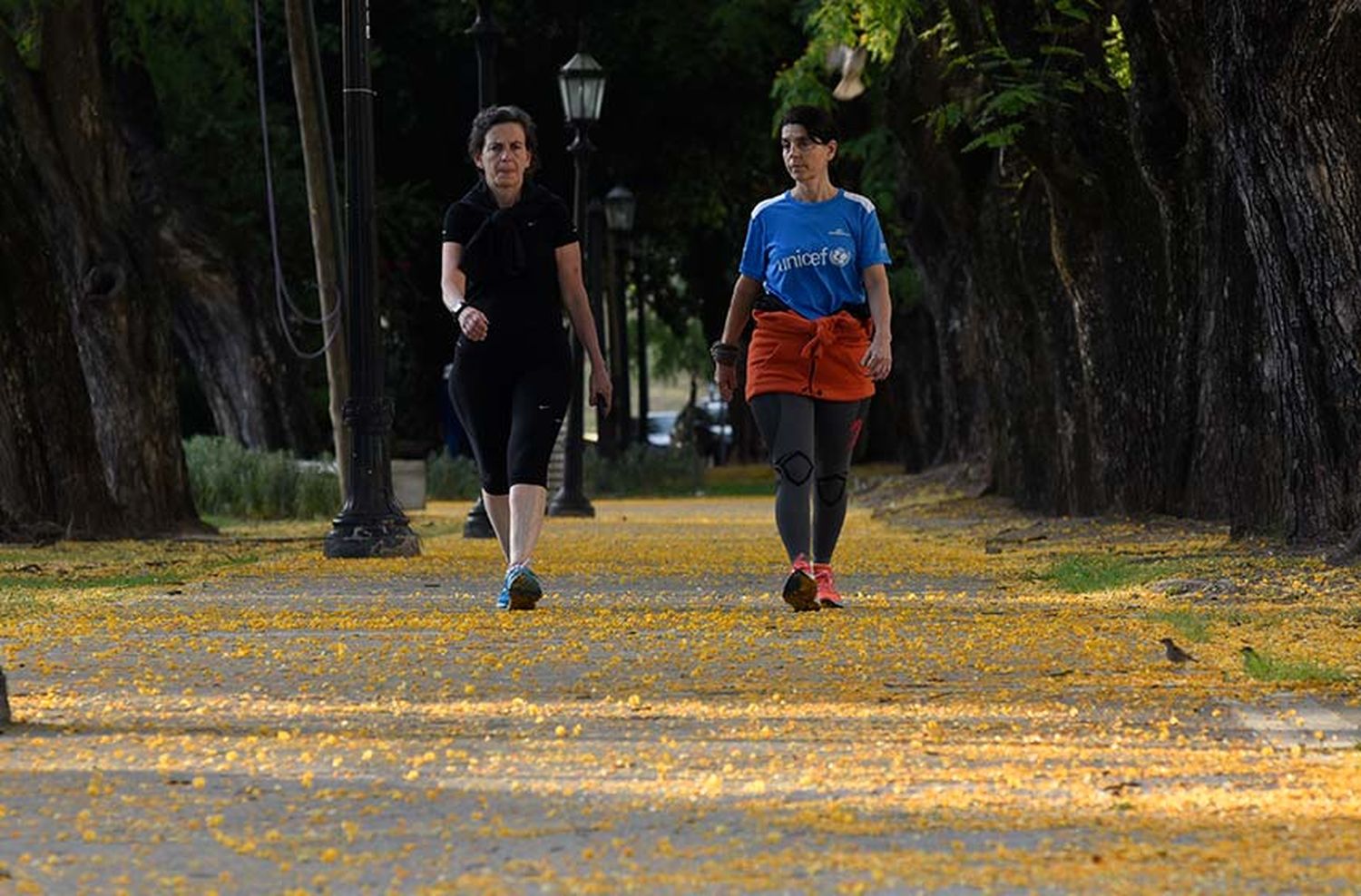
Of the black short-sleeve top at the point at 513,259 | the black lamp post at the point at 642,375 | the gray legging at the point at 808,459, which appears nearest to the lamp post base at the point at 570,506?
the black short-sleeve top at the point at 513,259

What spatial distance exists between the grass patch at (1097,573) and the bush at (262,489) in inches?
531

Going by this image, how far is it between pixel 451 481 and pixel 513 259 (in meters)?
28.8

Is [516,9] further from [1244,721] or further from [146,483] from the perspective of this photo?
[1244,721]

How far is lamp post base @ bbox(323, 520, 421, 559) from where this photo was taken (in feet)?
66.1

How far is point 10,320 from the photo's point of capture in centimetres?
2194

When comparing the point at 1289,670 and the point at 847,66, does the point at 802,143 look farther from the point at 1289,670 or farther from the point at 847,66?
the point at 847,66

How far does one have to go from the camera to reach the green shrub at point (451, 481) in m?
42.5

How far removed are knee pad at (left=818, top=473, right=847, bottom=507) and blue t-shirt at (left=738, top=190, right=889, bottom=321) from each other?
A: 0.73 m

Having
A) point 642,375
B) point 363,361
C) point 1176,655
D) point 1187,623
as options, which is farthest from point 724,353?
point 642,375

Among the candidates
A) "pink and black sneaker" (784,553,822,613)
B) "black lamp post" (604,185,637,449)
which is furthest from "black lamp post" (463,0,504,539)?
"black lamp post" (604,185,637,449)

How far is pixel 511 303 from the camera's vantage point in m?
14.1

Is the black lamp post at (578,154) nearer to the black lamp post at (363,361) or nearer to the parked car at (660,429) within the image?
the black lamp post at (363,361)

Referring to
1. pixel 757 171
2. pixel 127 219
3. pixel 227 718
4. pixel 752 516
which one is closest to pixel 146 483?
pixel 127 219

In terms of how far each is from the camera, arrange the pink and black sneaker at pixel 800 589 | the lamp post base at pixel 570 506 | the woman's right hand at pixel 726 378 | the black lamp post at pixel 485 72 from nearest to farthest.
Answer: the pink and black sneaker at pixel 800 589 < the woman's right hand at pixel 726 378 < the black lamp post at pixel 485 72 < the lamp post base at pixel 570 506
